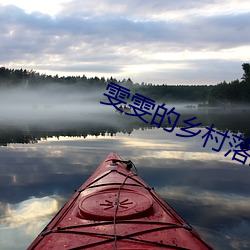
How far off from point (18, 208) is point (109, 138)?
12732 millimetres

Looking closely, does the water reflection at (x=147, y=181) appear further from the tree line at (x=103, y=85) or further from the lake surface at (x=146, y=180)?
the tree line at (x=103, y=85)

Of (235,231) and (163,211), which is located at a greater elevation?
(163,211)

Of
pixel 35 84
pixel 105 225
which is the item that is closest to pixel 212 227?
pixel 105 225

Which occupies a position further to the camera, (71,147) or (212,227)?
(71,147)

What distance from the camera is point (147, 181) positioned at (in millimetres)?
9977

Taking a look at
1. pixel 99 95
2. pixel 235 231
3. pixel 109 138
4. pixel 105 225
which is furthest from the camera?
pixel 99 95

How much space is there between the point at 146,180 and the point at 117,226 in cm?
556

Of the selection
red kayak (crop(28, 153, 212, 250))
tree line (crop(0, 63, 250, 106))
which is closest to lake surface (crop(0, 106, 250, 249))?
red kayak (crop(28, 153, 212, 250))

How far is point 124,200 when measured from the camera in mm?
5543

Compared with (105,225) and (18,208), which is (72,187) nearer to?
(18,208)

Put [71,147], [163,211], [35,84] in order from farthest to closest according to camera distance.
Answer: [35,84], [71,147], [163,211]

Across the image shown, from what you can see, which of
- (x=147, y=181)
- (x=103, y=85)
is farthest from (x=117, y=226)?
(x=103, y=85)

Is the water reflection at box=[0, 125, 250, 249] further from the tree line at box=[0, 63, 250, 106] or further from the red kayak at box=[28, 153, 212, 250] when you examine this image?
the tree line at box=[0, 63, 250, 106]

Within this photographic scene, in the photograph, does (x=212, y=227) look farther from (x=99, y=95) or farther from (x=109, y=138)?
(x=99, y=95)
